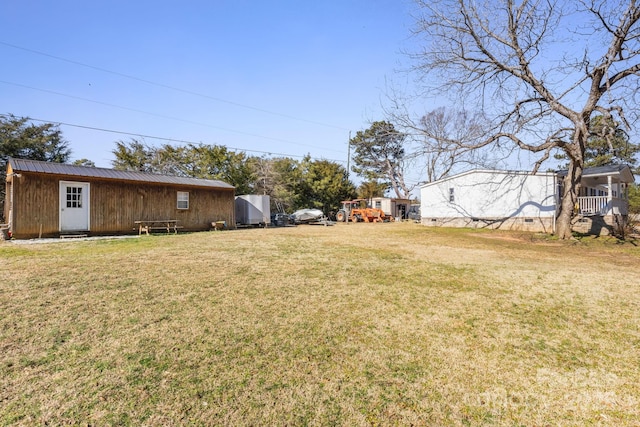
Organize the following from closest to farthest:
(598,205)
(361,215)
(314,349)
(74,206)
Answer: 1. (314,349)
2. (74,206)
3. (598,205)
4. (361,215)

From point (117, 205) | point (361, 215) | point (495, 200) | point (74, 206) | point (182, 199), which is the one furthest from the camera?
point (361, 215)

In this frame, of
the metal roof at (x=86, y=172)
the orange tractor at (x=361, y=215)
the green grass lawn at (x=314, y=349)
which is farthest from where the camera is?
the orange tractor at (x=361, y=215)

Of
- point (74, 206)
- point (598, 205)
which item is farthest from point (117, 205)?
point (598, 205)

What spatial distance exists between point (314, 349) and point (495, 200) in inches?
736

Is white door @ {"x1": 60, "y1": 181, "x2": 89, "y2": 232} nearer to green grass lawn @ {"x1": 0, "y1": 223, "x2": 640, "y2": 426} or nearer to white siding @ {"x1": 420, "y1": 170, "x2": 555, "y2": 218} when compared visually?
green grass lawn @ {"x1": 0, "y1": 223, "x2": 640, "y2": 426}

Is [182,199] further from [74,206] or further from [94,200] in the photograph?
[74,206]

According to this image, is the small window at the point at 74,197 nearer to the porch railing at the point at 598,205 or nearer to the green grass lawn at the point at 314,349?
the green grass lawn at the point at 314,349

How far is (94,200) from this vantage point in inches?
483

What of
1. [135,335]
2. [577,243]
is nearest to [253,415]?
[135,335]

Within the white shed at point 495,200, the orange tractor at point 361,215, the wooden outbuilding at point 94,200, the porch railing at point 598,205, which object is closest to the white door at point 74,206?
the wooden outbuilding at point 94,200

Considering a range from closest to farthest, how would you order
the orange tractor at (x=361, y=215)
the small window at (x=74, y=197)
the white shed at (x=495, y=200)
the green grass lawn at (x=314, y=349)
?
the green grass lawn at (x=314, y=349)
the small window at (x=74, y=197)
the white shed at (x=495, y=200)
the orange tractor at (x=361, y=215)

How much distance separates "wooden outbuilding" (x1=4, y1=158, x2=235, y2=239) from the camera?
10.6 m

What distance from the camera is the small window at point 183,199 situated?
15159mm

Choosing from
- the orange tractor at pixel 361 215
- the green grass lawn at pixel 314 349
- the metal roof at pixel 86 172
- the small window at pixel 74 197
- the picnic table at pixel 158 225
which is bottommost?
the green grass lawn at pixel 314 349
